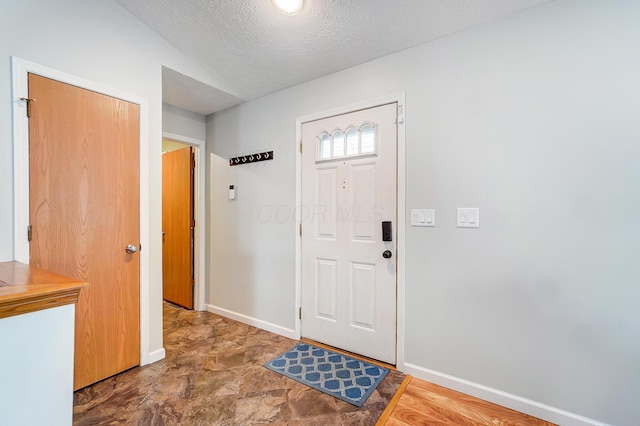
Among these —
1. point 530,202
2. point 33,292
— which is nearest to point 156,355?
point 33,292

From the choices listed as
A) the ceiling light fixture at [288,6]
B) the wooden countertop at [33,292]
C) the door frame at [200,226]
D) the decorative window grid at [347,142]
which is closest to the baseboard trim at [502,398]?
the decorative window grid at [347,142]

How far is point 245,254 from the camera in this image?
2.95 m

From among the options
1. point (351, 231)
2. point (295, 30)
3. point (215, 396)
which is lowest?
point (215, 396)

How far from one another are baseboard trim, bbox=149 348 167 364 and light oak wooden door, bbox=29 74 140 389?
11 cm

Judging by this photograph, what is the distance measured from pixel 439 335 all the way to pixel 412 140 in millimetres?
1400

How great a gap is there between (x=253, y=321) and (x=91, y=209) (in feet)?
5.82

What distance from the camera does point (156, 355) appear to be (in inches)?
86.0

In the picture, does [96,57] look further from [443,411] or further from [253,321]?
[443,411]

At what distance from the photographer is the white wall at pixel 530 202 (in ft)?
4.61

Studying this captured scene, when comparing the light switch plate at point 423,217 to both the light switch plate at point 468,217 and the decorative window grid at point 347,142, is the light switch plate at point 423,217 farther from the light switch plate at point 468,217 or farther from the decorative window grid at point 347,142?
the decorative window grid at point 347,142

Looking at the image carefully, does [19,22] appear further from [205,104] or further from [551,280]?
[551,280]

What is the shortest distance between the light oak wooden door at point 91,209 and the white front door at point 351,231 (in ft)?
4.59

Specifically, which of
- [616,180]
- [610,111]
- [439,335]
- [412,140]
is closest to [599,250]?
[616,180]

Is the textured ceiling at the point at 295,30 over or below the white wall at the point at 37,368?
over
